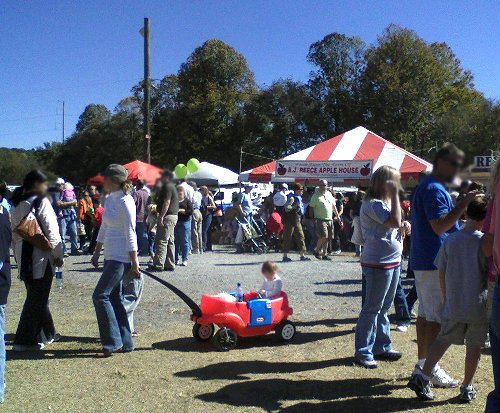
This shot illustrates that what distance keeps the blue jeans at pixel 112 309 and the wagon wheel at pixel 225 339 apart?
834 millimetres

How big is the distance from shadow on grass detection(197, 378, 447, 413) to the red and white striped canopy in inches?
68.4

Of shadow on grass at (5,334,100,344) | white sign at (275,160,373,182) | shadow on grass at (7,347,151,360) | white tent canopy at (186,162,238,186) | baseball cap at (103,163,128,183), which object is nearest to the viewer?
baseball cap at (103,163,128,183)

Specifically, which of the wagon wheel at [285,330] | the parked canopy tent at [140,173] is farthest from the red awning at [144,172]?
the wagon wheel at [285,330]

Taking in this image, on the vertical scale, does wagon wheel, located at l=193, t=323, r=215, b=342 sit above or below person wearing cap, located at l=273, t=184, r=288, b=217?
below

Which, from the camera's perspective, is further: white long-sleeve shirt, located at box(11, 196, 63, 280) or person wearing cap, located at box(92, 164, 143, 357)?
white long-sleeve shirt, located at box(11, 196, 63, 280)

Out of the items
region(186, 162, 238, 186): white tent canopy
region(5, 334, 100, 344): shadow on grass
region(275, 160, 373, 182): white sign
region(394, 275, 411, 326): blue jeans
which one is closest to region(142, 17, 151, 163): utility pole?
region(186, 162, 238, 186): white tent canopy

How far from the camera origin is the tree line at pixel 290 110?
1789 millimetres

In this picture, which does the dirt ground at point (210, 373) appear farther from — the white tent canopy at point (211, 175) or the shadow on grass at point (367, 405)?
the white tent canopy at point (211, 175)

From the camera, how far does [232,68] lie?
6.44ft

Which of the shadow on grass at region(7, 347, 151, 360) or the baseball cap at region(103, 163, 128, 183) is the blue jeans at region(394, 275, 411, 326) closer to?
the shadow on grass at region(7, 347, 151, 360)

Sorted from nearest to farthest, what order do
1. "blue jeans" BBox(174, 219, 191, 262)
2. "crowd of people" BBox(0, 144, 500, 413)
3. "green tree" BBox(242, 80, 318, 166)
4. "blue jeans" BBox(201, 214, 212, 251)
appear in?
"green tree" BBox(242, 80, 318, 166) < "crowd of people" BBox(0, 144, 500, 413) < "blue jeans" BBox(174, 219, 191, 262) < "blue jeans" BBox(201, 214, 212, 251)

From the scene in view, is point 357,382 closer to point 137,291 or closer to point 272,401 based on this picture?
point 272,401

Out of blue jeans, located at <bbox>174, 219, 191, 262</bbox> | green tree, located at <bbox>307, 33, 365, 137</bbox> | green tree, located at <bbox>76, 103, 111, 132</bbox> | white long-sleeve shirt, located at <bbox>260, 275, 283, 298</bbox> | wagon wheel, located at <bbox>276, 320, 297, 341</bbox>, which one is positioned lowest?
wagon wheel, located at <bbox>276, 320, 297, 341</bbox>

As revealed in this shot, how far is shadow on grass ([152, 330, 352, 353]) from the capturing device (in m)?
5.94
